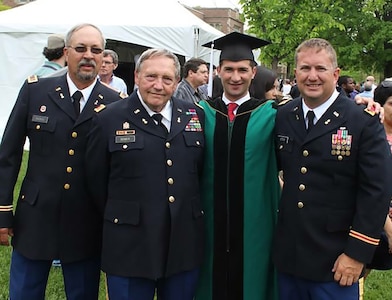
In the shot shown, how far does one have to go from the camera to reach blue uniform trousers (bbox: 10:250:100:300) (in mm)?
2787

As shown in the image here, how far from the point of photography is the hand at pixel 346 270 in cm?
239

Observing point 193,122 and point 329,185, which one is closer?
point 329,185

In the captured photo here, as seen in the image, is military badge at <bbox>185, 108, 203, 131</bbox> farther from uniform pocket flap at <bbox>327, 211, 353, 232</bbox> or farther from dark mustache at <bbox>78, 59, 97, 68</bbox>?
uniform pocket flap at <bbox>327, 211, 353, 232</bbox>

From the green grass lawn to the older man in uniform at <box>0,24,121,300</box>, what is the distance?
3.97ft

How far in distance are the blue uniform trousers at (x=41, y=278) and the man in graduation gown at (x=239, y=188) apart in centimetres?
71

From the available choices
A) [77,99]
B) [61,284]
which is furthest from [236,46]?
[61,284]

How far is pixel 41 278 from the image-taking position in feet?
9.31

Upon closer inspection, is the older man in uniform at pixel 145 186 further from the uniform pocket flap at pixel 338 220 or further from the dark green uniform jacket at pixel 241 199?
the uniform pocket flap at pixel 338 220

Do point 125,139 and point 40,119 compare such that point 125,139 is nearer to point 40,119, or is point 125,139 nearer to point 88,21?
point 40,119

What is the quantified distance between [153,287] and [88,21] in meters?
7.34

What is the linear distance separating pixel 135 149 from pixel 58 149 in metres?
0.47

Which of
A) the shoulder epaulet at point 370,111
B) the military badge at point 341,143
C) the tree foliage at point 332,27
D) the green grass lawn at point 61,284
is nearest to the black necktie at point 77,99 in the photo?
the military badge at point 341,143

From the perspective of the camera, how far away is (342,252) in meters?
2.45

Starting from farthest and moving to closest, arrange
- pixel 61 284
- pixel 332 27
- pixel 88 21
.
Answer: pixel 332 27
pixel 88 21
pixel 61 284
